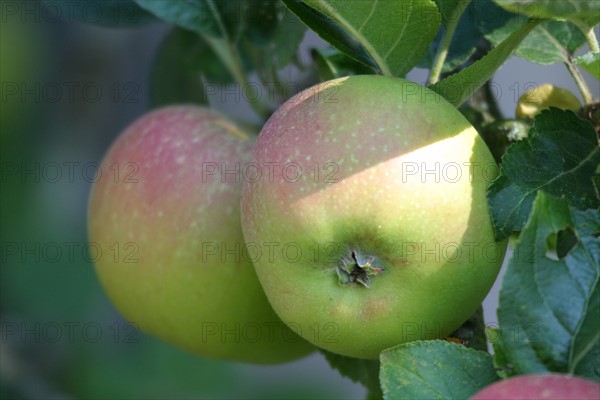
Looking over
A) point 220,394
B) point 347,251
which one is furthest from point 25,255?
point 347,251

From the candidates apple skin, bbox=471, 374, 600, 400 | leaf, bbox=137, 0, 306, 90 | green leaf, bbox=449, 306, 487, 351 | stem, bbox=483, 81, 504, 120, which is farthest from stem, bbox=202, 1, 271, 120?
apple skin, bbox=471, 374, 600, 400

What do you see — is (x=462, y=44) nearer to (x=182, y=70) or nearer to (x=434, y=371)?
(x=434, y=371)

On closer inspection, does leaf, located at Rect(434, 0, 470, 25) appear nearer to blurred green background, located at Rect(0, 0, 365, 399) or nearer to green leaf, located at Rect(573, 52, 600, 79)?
green leaf, located at Rect(573, 52, 600, 79)

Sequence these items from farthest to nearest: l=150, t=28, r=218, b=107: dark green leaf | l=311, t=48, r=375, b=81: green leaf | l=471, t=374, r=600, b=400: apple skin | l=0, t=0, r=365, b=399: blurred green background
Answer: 1. l=0, t=0, r=365, b=399: blurred green background
2. l=150, t=28, r=218, b=107: dark green leaf
3. l=311, t=48, r=375, b=81: green leaf
4. l=471, t=374, r=600, b=400: apple skin

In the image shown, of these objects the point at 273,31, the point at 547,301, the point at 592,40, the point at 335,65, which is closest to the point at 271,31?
the point at 273,31

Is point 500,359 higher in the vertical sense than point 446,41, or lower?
lower
